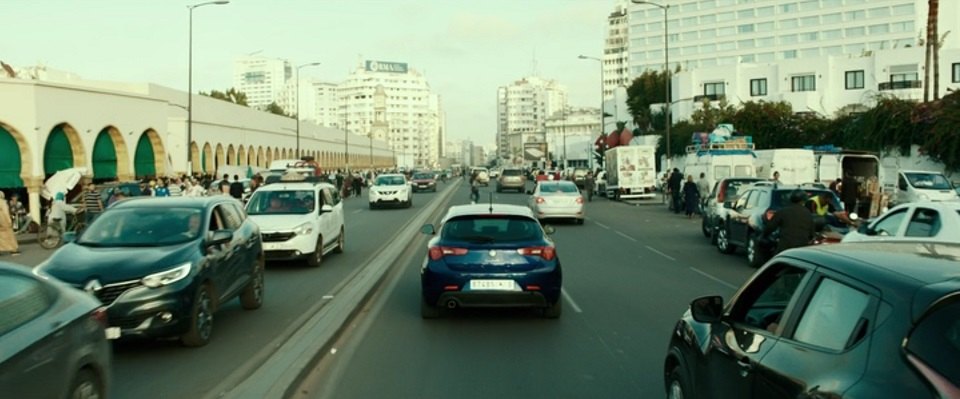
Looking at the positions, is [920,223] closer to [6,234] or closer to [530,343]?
[530,343]

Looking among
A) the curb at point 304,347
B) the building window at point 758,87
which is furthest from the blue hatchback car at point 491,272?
the building window at point 758,87

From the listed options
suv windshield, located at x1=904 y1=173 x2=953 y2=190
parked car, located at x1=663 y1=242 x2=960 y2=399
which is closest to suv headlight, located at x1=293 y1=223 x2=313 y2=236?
parked car, located at x1=663 y1=242 x2=960 y2=399

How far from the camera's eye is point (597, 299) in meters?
12.7

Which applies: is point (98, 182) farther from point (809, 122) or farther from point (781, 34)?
point (781, 34)

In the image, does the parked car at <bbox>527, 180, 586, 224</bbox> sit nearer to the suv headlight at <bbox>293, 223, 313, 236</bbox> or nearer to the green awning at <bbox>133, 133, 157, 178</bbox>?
the suv headlight at <bbox>293, 223, 313, 236</bbox>

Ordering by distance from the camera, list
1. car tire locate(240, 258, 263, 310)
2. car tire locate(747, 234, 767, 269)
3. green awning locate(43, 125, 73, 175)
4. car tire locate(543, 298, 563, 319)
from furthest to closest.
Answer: green awning locate(43, 125, 73, 175), car tire locate(747, 234, 767, 269), car tire locate(240, 258, 263, 310), car tire locate(543, 298, 563, 319)

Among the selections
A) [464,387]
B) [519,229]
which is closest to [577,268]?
[519,229]

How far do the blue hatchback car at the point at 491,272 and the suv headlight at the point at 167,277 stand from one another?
114 inches

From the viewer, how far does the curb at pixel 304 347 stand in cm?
707

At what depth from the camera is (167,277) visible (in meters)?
8.77

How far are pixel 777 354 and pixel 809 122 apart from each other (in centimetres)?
5886

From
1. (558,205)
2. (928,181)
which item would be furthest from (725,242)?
(928,181)

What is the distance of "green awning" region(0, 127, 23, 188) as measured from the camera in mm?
34469

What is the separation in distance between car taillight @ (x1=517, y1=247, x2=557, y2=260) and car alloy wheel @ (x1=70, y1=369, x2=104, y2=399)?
5630mm
